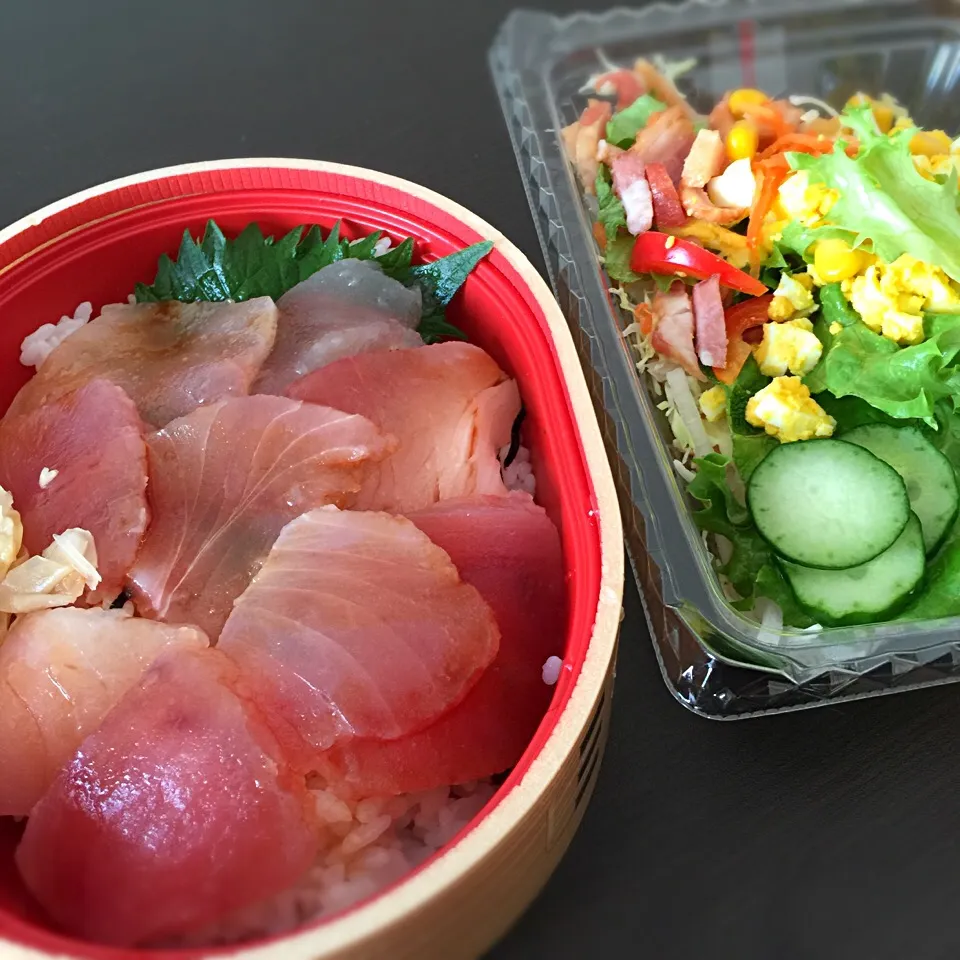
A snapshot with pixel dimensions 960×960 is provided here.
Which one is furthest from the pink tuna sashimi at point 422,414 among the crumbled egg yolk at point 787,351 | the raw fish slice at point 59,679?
the crumbled egg yolk at point 787,351

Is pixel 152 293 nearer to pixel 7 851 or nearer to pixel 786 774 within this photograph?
pixel 7 851

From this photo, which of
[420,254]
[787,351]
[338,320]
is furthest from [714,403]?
[338,320]

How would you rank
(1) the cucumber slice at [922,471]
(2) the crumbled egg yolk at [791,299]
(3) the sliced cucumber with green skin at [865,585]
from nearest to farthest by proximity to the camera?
(3) the sliced cucumber with green skin at [865,585], (1) the cucumber slice at [922,471], (2) the crumbled egg yolk at [791,299]

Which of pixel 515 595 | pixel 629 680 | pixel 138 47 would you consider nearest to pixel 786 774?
pixel 629 680

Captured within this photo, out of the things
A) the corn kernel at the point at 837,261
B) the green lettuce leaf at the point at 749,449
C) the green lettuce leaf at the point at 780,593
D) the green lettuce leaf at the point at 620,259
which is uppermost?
the green lettuce leaf at the point at 620,259

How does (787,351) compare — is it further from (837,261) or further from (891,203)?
(891,203)

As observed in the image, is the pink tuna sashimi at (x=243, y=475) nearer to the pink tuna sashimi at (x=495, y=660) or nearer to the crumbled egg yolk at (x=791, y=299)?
the pink tuna sashimi at (x=495, y=660)
